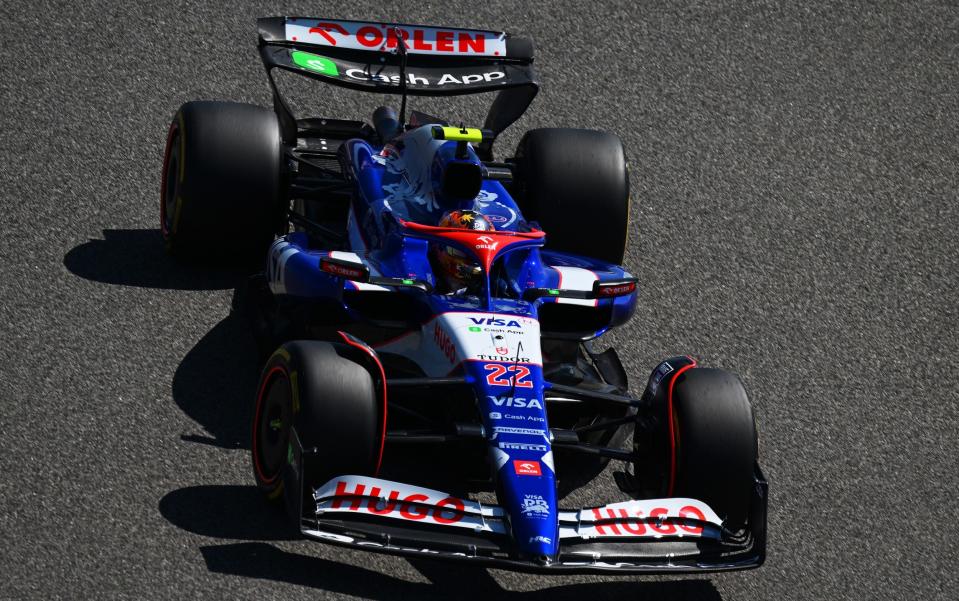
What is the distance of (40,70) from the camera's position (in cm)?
1244

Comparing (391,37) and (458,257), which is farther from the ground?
(391,37)

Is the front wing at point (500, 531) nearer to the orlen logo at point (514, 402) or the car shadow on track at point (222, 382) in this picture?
the orlen logo at point (514, 402)

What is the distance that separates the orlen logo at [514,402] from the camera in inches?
313

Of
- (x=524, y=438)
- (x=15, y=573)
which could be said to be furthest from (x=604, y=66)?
(x=15, y=573)

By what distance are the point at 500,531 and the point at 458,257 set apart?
199 cm

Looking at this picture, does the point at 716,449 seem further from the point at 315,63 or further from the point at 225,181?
the point at 315,63

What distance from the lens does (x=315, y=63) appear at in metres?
10.7

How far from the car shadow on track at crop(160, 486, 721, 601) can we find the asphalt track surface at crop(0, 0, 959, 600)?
0.02 metres

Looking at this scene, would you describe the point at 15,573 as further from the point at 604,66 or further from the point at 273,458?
the point at 604,66

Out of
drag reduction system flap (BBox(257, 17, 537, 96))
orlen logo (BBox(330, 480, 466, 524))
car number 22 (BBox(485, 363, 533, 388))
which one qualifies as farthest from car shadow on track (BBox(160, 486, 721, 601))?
drag reduction system flap (BBox(257, 17, 537, 96))

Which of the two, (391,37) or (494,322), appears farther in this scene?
(391,37)

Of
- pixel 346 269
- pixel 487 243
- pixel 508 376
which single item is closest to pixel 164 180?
pixel 346 269

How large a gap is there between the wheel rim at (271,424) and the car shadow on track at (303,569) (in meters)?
0.20

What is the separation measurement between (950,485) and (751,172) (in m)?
3.89
